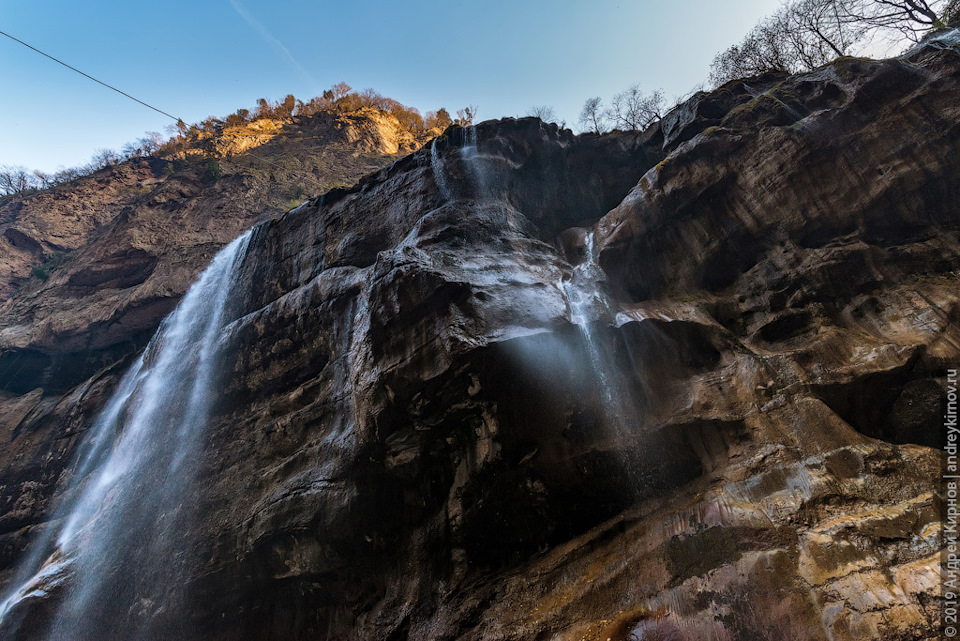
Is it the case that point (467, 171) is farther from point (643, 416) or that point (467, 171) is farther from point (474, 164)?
point (643, 416)

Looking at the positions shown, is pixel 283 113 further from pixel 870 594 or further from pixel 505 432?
pixel 870 594

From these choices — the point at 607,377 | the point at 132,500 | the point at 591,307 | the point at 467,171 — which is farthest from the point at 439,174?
the point at 132,500

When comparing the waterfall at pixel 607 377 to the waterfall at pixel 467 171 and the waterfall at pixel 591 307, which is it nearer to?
the waterfall at pixel 591 307

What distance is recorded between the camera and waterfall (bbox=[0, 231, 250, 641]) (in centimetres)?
884

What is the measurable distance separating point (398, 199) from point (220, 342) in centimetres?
746

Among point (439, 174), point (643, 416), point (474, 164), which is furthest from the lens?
point (439, 174)

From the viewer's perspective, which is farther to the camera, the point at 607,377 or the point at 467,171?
the point at 467,171

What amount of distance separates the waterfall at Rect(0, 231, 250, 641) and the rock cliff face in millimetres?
420

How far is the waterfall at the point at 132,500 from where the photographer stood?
8844 millimetres

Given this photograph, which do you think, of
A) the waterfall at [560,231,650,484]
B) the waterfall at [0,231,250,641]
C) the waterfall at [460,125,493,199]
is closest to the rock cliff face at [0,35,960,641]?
the waterfall at [560,231,650,484]

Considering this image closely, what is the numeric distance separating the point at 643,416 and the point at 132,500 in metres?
12.5

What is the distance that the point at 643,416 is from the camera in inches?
310

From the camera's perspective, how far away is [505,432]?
26.0 ft

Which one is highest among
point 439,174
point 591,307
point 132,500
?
point 439,174
